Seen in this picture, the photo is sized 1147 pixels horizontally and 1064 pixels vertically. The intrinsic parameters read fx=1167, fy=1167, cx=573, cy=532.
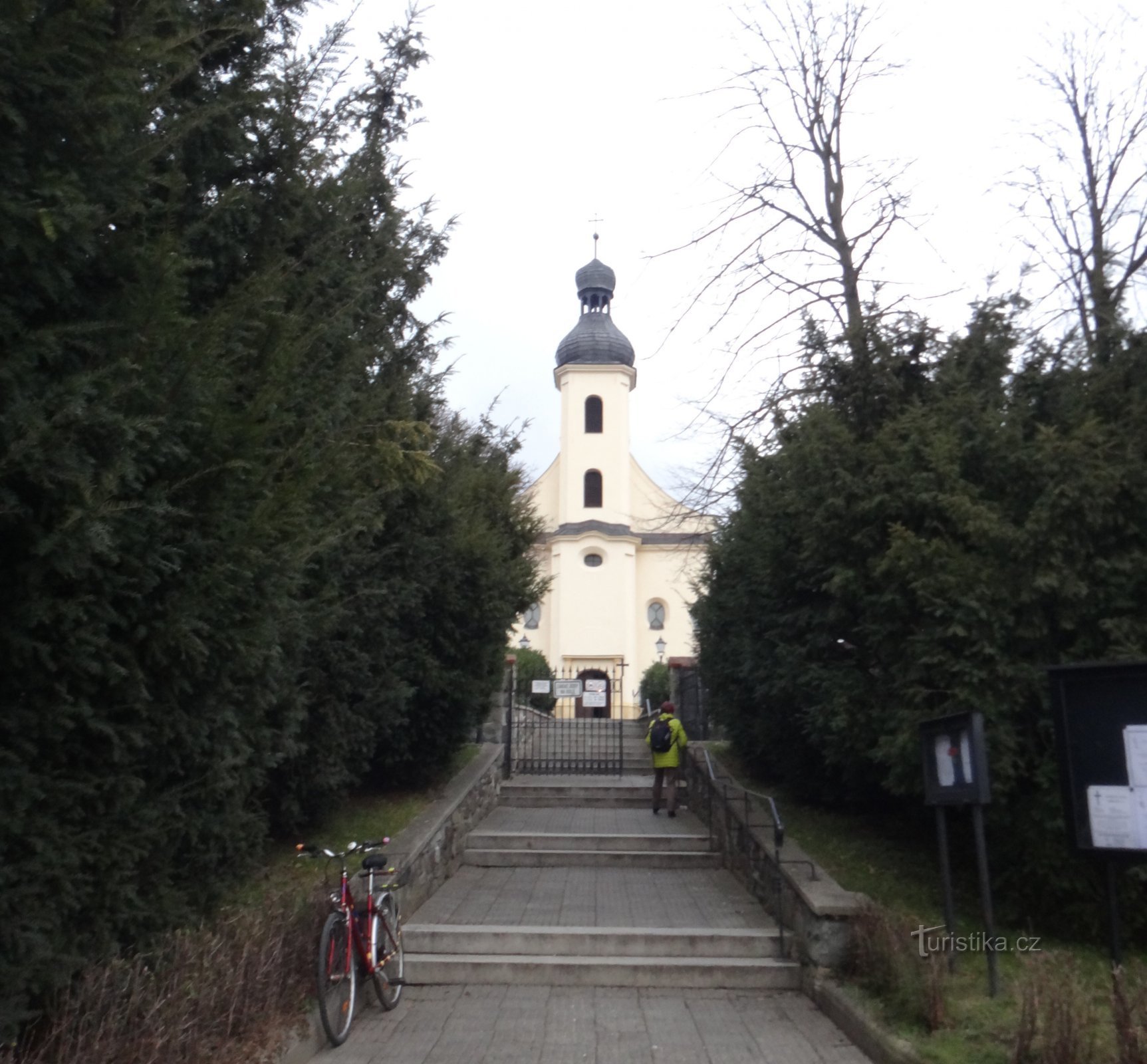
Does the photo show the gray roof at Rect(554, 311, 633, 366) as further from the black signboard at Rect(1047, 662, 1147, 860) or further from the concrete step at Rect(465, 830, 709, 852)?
the black signboard at Rect(1047, 662, 1147, 860)

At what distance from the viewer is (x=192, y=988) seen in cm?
537

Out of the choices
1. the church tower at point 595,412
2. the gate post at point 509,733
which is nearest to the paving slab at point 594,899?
the gate post at point 509,733

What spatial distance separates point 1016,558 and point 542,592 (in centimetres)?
1069

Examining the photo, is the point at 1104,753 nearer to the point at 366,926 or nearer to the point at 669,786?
the point at 366,926

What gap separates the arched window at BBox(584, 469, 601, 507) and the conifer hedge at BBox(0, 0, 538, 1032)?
3727 centimetres

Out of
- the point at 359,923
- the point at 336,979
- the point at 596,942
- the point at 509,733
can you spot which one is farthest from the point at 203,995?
the point at 509,733

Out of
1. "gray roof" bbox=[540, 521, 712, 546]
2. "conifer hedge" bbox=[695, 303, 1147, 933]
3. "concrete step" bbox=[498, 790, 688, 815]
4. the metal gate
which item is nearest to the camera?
"conifer hedge" bbox=[695, 303, 1147, 933]

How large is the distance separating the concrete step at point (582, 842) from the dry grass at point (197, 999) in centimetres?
542

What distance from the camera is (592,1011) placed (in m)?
7.51

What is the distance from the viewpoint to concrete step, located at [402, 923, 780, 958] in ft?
28.0

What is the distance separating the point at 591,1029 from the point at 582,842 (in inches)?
203

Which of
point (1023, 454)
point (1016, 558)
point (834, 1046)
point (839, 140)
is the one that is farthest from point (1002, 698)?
point (839, 140)

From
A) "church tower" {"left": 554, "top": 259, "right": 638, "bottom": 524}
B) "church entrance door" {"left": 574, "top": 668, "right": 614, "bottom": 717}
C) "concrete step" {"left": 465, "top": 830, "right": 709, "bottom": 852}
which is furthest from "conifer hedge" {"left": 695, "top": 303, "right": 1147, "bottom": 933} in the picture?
"church tower" {"left": 554, "top": 259, "right": 638, "bottom": 524}

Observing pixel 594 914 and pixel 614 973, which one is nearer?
pixel 614 973
